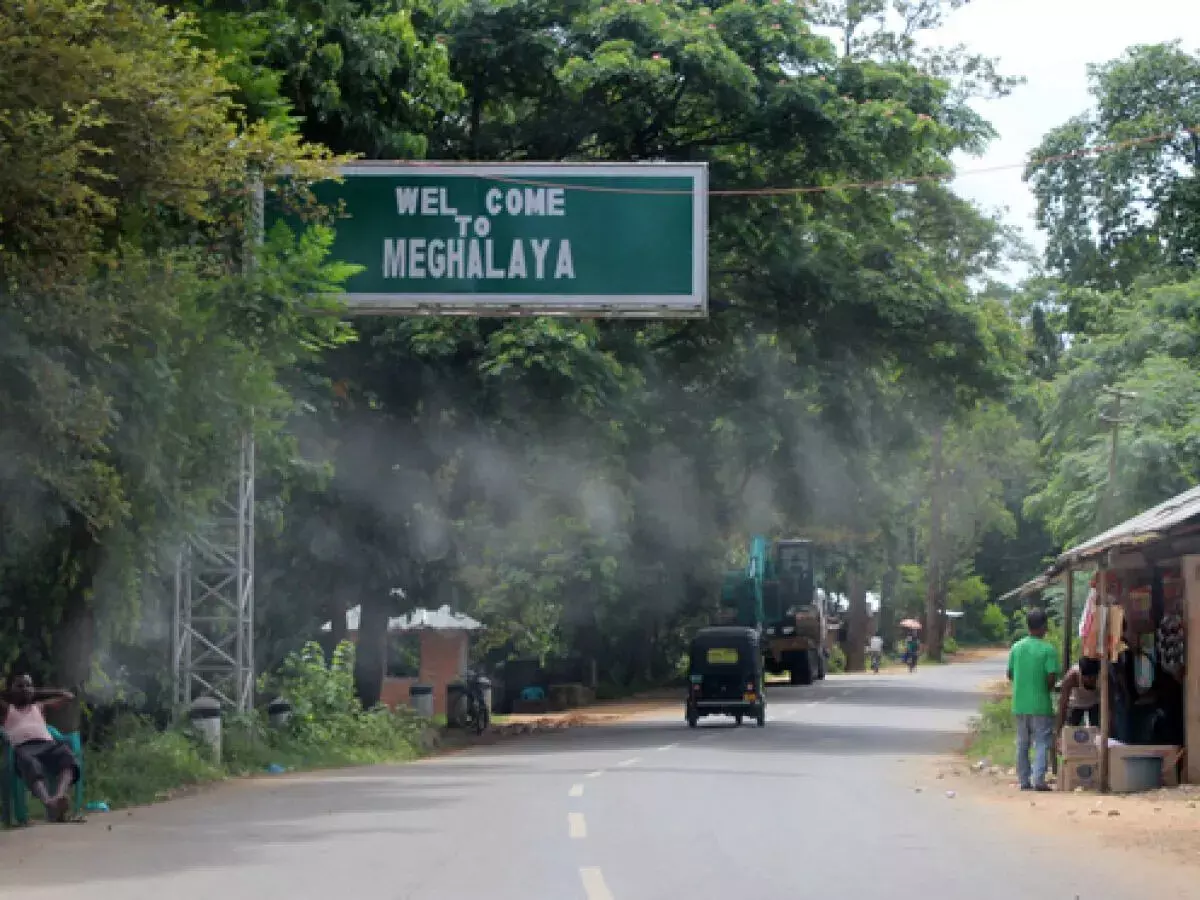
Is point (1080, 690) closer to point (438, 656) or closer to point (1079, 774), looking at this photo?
point (1079, 774)

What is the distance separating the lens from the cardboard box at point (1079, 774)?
20000 mm

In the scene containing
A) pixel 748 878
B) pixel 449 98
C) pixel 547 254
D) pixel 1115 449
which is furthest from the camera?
pixel 1115 449

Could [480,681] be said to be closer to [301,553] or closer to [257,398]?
[301,553]

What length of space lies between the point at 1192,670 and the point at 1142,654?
82.6 inches

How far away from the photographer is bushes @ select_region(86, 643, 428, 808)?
22000mm

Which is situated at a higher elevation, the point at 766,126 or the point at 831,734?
the point at 766,126

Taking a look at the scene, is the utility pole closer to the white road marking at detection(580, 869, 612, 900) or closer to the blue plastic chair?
the blue plastic chair

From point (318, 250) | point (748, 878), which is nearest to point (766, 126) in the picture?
point (318, 250)

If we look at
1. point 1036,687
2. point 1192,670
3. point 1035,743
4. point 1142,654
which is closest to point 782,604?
point 1142,654

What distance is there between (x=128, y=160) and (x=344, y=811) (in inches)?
258

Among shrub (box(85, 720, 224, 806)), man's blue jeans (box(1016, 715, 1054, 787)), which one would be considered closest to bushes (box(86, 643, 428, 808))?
shrub (box(85, 720, 224, 806))

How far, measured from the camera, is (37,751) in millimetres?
17516

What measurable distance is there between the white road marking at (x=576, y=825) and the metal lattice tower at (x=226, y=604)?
9.36 m

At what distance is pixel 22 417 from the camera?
17141 millimetres
